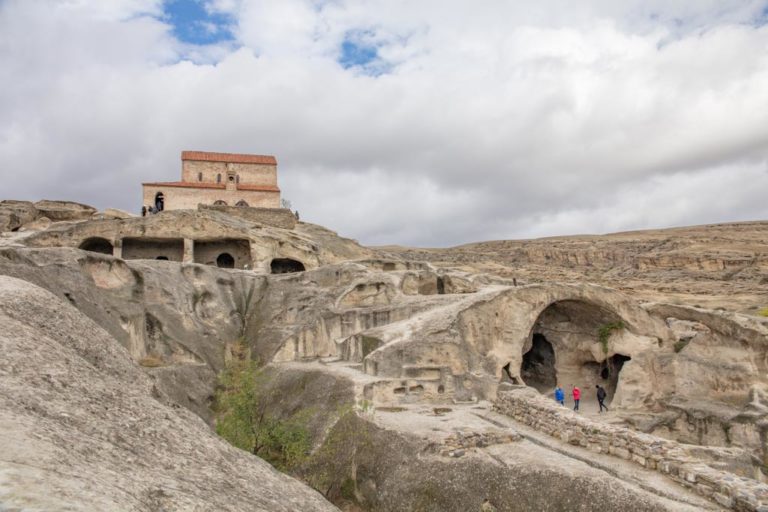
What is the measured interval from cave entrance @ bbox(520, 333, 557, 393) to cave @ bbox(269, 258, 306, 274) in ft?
48.7

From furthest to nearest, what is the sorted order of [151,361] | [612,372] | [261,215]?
[261,215], [612,372], [151,361]

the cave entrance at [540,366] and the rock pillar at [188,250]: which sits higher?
the rock pillar at [188,250]

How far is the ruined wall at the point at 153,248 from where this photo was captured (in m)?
31.3

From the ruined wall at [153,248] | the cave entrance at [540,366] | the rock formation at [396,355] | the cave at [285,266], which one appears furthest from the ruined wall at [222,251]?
the cave entrance at [540,366]

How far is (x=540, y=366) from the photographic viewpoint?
24703 millimetres

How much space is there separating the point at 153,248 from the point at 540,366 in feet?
74.9

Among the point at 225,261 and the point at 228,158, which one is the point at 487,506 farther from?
the point at 228,158

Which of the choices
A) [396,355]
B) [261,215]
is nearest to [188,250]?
[261,215]

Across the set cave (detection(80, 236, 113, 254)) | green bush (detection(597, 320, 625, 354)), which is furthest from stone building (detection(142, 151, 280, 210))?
green bush (detection(597, 320, 625, 354))

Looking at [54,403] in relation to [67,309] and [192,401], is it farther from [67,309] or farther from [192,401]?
[192,401]

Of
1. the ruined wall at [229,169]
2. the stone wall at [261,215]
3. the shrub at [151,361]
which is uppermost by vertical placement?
the ruined wall at [229,169]

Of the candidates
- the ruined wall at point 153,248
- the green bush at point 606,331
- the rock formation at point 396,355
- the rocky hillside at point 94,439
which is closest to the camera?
the rocky hillside at point 94,439

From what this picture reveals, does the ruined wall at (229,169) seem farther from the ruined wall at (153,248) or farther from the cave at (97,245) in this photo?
the cave at (97,245)

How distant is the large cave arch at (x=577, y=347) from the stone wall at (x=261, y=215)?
58.3ft
